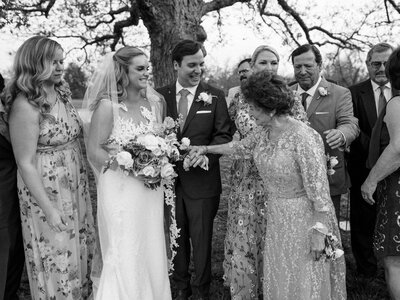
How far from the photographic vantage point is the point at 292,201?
148 inches

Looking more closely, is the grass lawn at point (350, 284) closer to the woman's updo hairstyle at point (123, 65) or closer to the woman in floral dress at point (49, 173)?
the woman in floral dress at point (49, 173)

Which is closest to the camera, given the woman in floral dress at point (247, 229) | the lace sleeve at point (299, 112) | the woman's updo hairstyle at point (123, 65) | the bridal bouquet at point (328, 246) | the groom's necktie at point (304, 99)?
the bridal bouquet at point (328, 246)

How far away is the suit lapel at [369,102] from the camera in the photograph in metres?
5.22

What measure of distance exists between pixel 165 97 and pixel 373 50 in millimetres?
2449

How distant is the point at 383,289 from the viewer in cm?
514

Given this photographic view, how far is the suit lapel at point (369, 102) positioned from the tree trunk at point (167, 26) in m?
3.63

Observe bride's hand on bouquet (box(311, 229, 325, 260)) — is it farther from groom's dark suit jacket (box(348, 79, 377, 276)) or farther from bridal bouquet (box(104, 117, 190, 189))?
groom's dark suit jacket (box(348, 79, 377, 276))

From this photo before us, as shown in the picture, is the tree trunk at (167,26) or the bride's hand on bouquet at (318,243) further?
the tree trunk at (167,26)

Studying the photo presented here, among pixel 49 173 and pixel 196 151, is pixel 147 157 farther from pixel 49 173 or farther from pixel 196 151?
pixel 49 173

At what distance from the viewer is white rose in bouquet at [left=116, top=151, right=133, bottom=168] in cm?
394

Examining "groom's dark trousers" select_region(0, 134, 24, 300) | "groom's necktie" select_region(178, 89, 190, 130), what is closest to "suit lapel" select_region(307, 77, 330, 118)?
"groom's necktie" select_region(178, 89, 190, 130)

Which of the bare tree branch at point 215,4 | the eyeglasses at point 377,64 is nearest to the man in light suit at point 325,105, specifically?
the eyeglasses at point 377,64

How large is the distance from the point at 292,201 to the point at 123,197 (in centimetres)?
152

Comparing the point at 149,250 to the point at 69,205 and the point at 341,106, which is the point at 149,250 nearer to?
the point at 69,205
